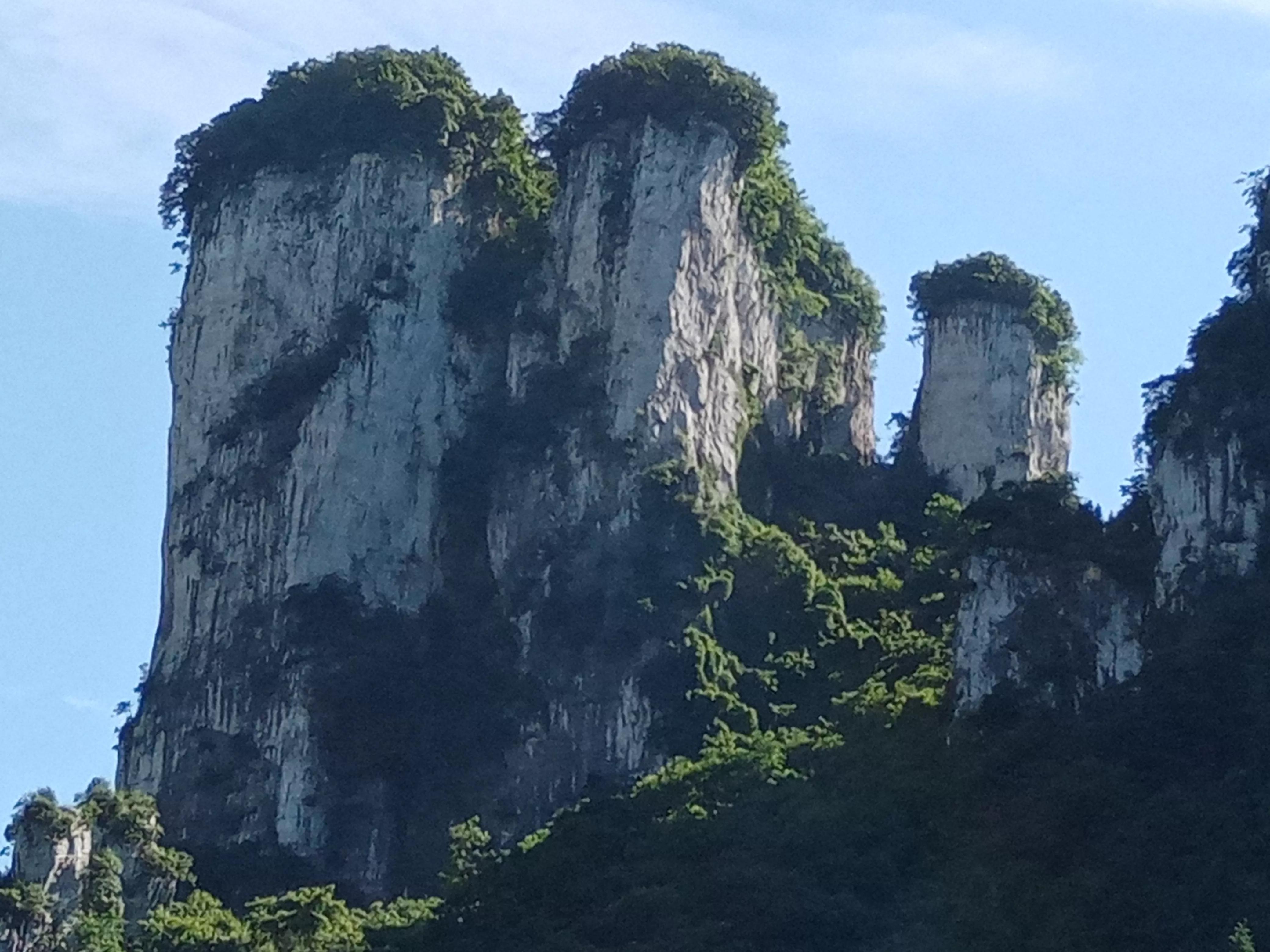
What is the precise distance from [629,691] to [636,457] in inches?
136

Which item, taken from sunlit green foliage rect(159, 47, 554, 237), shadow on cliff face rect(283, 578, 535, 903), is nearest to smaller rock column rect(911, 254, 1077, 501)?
sunlit green foliage rect(159, 47, 554, 237)

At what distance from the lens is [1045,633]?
141 feet

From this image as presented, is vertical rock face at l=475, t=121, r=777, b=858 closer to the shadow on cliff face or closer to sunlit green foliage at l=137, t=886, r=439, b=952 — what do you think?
the shadow on cliff face

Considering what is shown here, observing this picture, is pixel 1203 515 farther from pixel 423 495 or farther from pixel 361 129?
pixel 361 129

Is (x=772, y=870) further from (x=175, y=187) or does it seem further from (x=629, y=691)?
(x=175, y=187)

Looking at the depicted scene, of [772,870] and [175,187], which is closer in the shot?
[772,870]

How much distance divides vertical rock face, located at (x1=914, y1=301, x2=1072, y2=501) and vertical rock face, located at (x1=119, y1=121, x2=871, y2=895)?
403 centimetres

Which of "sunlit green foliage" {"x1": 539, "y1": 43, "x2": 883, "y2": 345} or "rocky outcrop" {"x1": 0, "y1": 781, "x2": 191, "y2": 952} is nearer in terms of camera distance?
"rocky outcrop" {"x1": 0, "y1": 781, "x2": 191, "y2": 952}

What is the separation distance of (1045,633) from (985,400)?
15227 mm

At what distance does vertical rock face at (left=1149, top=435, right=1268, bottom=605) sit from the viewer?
42781 mm

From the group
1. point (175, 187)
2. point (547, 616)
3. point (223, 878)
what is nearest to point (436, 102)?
point (175, 187)

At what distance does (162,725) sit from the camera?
167ft

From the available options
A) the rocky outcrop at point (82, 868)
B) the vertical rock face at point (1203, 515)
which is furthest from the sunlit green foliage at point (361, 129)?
the vertical rock face at point (1203, 515)

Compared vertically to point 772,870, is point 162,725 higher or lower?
higher
